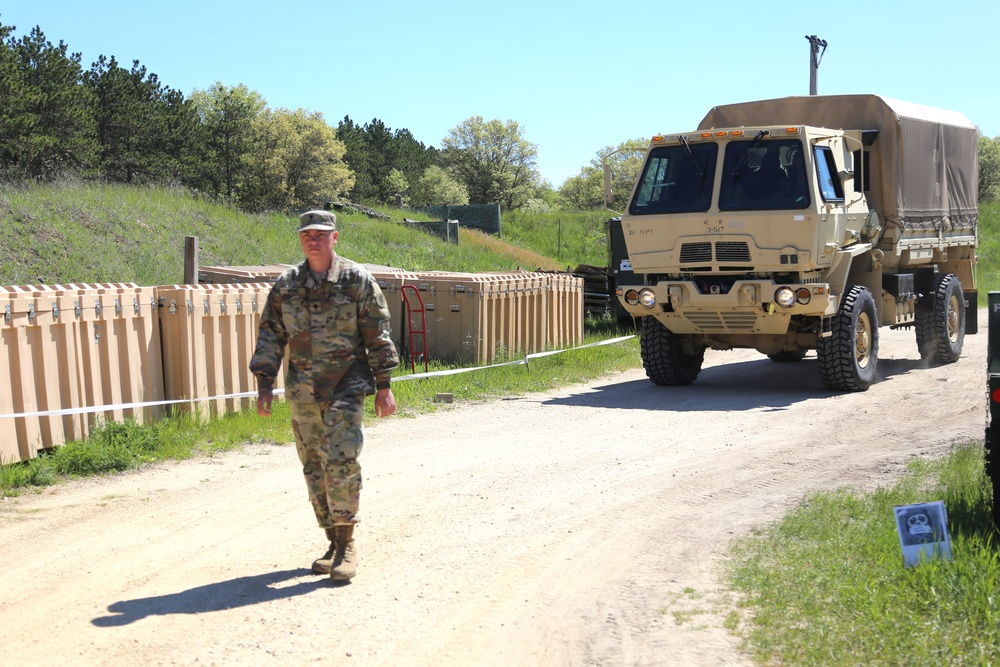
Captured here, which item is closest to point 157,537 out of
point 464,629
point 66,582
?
point 66,582

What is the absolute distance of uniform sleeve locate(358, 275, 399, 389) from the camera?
5.75m

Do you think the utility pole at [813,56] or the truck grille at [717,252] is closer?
the truck grille at [717,252]

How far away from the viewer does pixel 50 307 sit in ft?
28.9

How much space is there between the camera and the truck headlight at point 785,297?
1217 cm

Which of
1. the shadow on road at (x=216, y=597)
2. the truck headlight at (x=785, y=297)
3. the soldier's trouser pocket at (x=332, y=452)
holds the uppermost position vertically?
the truck headlight at (x=785, y=297)

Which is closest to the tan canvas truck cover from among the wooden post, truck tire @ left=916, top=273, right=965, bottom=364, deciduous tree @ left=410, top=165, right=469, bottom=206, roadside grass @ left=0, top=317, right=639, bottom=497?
truck tire @ left=916, top=273, right=965, bottom=364

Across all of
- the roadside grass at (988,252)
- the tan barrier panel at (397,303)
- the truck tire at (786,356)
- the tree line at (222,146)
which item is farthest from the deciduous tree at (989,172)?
the tan barrier panel at (397,303)

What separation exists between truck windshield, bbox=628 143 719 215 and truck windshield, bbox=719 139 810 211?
0.21 meters

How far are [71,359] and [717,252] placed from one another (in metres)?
7.03

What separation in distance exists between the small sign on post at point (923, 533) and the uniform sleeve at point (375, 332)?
2.72 m

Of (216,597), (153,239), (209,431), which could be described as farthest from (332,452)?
(153,239)

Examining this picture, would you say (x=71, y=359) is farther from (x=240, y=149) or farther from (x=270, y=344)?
(x=240, y=149)

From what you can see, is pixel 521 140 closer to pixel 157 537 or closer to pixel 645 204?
pixel 645 204

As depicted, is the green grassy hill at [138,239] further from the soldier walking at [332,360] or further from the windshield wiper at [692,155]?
the soldier walking at [332,360]
